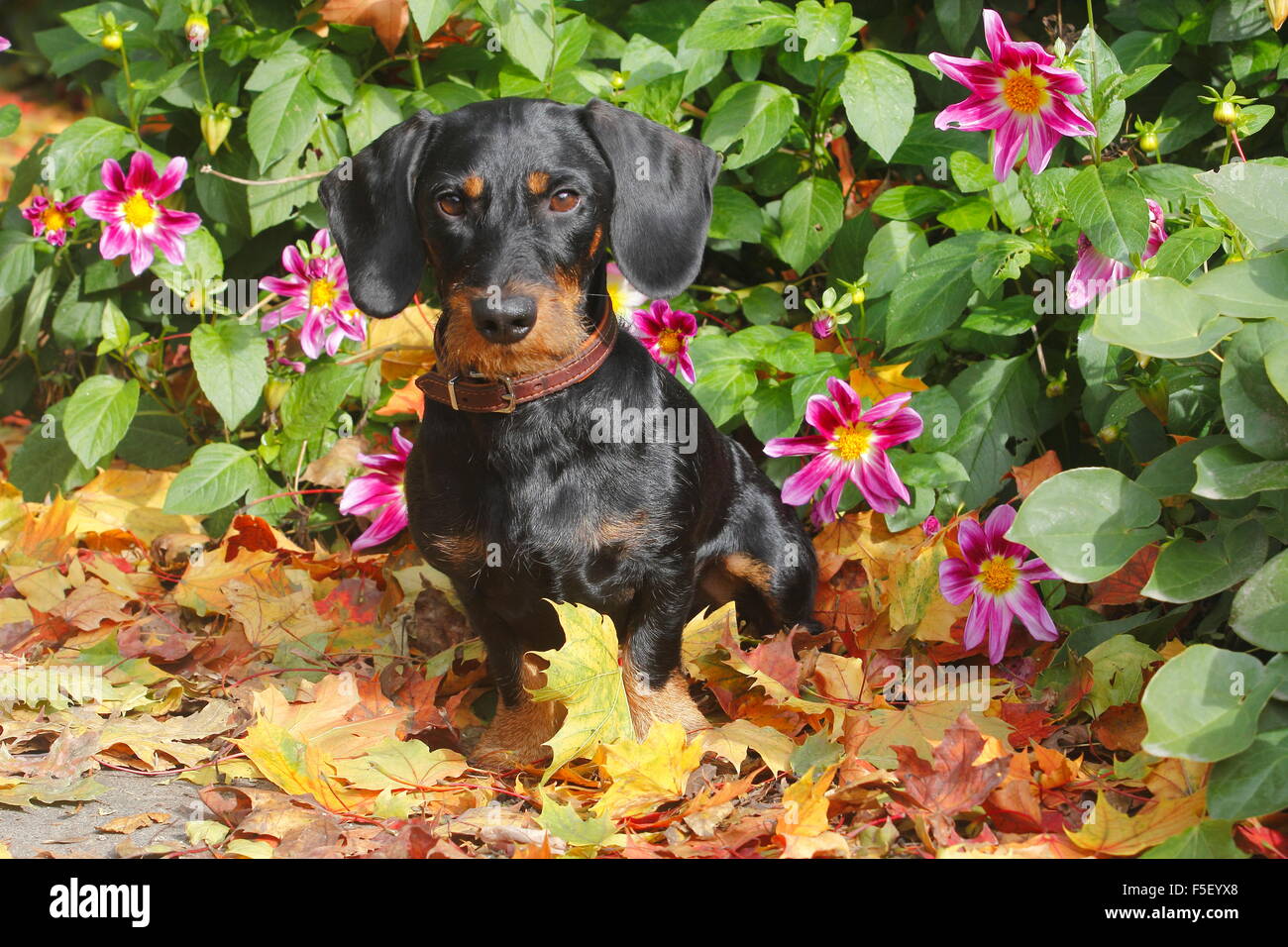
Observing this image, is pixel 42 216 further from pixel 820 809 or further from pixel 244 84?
pixel 820 809

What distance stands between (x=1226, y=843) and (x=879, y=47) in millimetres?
2845

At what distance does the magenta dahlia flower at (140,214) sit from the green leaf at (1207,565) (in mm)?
2944

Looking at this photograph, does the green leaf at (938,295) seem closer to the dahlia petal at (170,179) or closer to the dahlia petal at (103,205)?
the dahlia petal at (170,179)

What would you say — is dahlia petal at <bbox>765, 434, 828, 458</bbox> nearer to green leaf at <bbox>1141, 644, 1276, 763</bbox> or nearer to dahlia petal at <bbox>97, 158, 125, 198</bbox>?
green leaf at <bbox>1141, 644, 1276, 763</bbox>

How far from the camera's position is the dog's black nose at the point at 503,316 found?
2.52 meters

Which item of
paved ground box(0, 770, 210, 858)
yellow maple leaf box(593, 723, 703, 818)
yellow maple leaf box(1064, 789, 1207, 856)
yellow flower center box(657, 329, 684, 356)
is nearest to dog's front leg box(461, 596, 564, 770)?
yellow maple leaf box(593, 723, 703, 818)

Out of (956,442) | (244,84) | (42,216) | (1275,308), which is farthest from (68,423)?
(1275,308)

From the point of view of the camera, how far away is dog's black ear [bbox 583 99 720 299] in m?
2.90

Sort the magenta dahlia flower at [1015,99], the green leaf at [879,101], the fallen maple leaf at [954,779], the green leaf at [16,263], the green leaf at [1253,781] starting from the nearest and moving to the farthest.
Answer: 1. the green leaf at [1253,781]
2. the fallen maple leaf at [954,779]
3. the magenta dahlia flower at [1015,99]
4. the green leaf at [879,101]
5. the green leaf at [16,263]

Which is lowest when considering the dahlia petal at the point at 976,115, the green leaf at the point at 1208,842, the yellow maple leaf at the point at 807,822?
the yellow maple leaf at the point at 807,822

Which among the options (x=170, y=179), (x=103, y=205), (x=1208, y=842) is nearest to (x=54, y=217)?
(x=103, y=205)

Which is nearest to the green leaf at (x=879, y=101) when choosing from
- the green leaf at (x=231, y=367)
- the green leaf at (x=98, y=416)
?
the green leaf at (x=231, y=367)

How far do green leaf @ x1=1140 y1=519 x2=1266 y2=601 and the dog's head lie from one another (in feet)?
4.03

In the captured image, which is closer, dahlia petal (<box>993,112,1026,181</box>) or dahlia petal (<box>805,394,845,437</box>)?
dahlia petal (<box>993,112,1026,181</box>)
